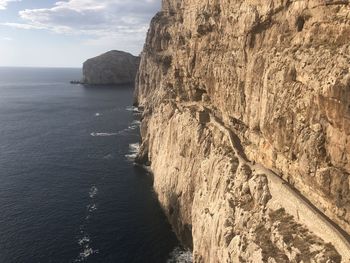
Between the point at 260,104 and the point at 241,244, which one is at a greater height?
the point at 260,104

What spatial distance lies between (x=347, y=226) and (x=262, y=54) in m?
25.7

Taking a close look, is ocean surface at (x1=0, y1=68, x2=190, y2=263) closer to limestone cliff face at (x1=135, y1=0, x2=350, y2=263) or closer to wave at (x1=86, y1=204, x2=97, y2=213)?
wave at (x1=86, y1=204, x2=97, y2=213)

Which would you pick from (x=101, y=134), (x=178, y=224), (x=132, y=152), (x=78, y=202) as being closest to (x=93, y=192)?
(x=78, y=202)

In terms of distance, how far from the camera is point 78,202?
87.1 m

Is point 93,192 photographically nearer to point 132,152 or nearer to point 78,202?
point 78,202

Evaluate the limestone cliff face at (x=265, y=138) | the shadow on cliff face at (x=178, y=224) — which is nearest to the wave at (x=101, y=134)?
the limestone cliff face at (x=265, y=138)

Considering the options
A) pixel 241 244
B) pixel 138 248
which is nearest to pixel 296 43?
pixel 241 244

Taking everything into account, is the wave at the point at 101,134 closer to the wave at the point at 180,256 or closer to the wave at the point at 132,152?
the wave at the point at 132,152

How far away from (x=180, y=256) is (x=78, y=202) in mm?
29685

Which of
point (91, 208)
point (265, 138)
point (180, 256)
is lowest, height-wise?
point (180, 256)

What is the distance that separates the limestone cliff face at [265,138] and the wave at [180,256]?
345 centimetres

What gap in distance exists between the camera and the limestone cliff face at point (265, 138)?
41719 millimetres

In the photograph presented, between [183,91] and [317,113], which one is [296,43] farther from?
[183,91]

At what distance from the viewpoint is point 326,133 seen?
140 feet
